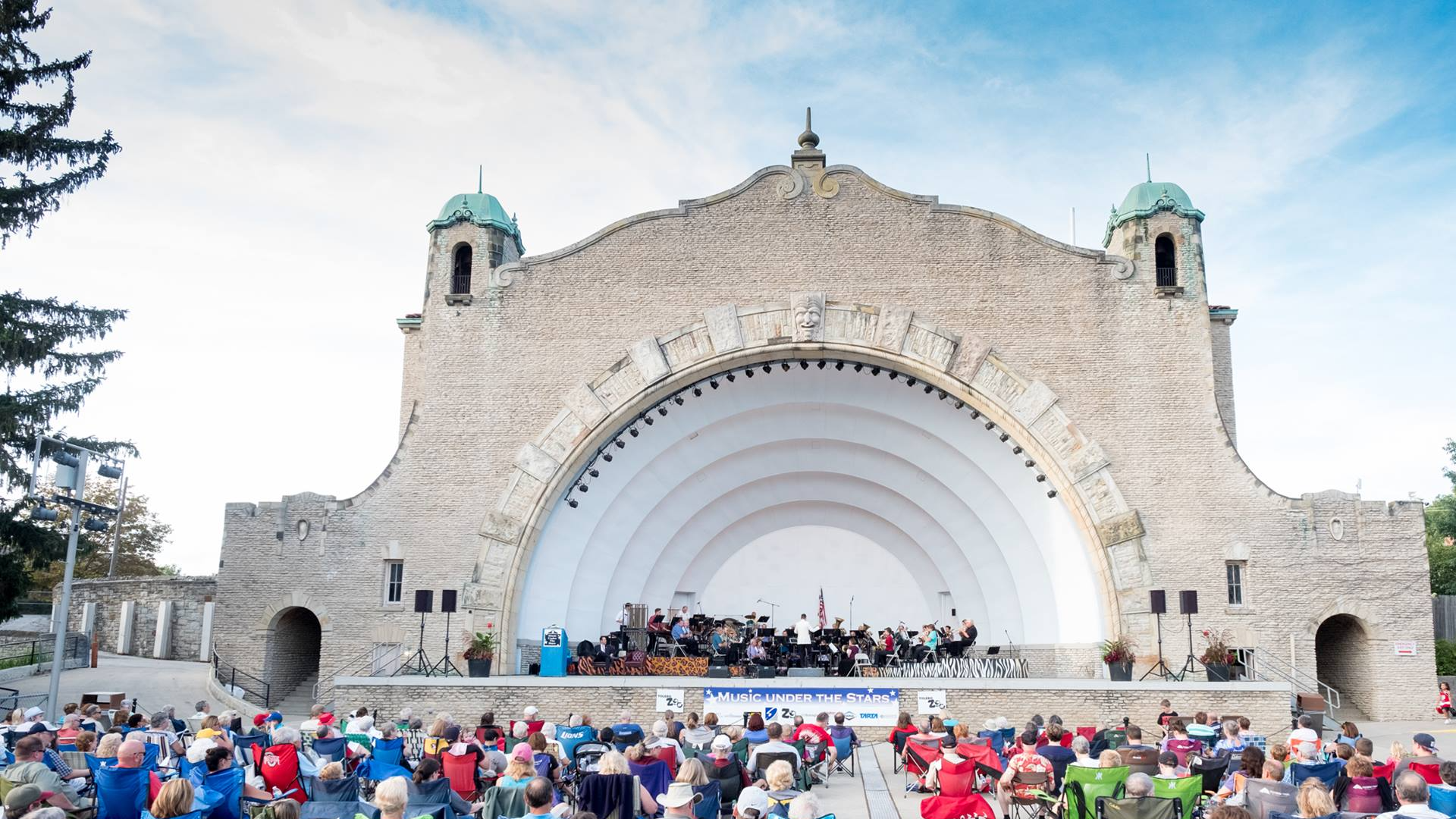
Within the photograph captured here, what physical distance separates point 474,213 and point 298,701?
1196 centimetres

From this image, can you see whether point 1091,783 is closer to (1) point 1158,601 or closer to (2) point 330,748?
(2) point 330,748

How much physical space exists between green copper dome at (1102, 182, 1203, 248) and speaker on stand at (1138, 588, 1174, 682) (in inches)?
Result: 339

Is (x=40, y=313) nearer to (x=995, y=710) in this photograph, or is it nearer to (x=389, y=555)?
(x=389, y=555)

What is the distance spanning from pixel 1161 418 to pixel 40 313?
78.3ft

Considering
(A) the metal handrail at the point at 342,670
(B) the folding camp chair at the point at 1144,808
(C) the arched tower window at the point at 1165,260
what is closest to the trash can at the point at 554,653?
(A) the metal handrail at the point at 342,670

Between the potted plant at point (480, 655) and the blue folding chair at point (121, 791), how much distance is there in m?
13.9

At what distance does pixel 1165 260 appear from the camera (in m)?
25.4

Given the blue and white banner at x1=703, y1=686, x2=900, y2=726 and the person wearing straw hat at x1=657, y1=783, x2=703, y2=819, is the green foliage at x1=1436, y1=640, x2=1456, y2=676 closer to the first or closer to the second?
the blue and white banner at x1=703, y1=686, x2=900, y2=726

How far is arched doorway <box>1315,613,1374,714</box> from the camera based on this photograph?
23.0 metres

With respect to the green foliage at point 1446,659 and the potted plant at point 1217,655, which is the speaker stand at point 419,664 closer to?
the potted plant at point 1217,655

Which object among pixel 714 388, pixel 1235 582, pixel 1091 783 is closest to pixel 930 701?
pixel 1235 582

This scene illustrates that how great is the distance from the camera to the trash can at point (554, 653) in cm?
2253

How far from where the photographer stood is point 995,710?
19.7m

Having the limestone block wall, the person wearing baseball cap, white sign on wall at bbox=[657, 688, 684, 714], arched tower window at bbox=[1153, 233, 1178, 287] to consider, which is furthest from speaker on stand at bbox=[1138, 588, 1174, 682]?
the limestone block wall
